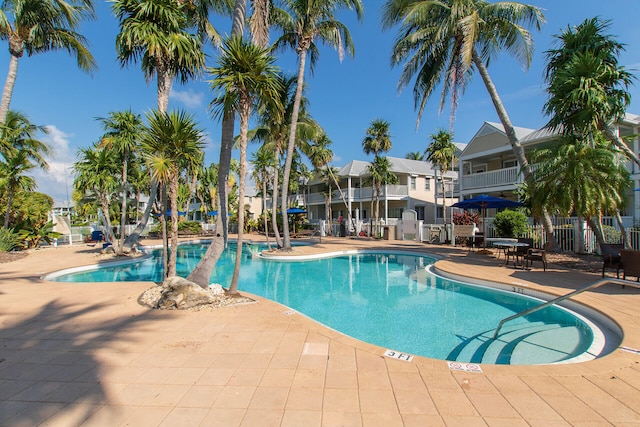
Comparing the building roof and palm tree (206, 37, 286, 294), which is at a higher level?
the building roof

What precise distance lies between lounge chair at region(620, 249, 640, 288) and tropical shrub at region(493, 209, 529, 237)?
8.93 meters

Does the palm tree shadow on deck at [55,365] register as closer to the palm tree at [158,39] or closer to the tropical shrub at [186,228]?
the palm tree at [158,39]

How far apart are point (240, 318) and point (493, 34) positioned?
14295mm

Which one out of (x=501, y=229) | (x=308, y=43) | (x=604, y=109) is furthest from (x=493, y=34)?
(x=501, y=229)

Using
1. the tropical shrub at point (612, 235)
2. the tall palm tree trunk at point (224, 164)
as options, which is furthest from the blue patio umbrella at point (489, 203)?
the tall palm tree trunk at point (224, 164)

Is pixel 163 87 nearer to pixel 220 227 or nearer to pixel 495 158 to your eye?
pixel 220 227

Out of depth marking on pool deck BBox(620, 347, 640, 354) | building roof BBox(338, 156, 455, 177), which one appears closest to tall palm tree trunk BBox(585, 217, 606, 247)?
depth marking on pool deck BBox(620, 347, 640, 354)

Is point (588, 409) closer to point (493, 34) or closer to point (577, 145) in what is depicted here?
point (577, 145)

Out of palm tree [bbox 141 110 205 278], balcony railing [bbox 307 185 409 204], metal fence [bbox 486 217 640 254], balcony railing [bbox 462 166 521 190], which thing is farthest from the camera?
balcony railing [bbox 307 185 409 204]

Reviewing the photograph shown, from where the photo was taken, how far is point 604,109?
8.76 meters

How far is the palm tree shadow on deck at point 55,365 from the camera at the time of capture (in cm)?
268

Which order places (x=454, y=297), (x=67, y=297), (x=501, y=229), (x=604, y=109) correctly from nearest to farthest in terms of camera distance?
(x=67, y=297) → (x=454, y=297) → (x=604, y=109) → (x=501, y=229)

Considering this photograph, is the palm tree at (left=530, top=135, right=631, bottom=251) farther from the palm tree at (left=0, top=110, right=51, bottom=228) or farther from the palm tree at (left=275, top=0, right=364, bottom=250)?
the palm tree at (left=0, top=110, right=51, bottom=228)

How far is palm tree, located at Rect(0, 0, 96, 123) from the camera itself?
1199 centimetres
